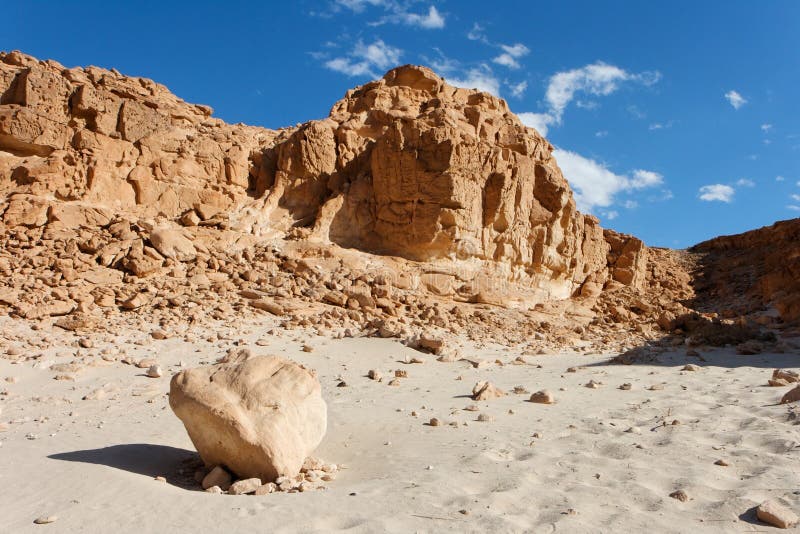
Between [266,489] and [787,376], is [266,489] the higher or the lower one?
the lower one

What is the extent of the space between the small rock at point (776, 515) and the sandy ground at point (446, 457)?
68mm

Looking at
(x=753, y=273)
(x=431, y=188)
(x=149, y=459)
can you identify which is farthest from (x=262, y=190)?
(x=753, y=273)

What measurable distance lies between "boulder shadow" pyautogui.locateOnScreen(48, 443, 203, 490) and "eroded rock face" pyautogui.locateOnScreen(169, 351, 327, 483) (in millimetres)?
317

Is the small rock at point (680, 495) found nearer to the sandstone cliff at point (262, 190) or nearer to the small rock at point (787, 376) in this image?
the small rock at point (787, 376)

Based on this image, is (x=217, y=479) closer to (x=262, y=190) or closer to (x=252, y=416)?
(x=252, y=416)

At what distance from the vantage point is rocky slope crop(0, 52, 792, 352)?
1272 cm

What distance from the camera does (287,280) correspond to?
552 inches

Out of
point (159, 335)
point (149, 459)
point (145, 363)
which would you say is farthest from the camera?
point (159, 335)

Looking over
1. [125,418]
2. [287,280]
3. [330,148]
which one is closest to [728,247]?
[330,148]

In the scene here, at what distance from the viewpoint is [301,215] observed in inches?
671

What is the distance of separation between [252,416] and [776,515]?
3639mm

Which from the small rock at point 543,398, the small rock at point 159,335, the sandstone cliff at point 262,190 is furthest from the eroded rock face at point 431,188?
the small rock at point 543,398

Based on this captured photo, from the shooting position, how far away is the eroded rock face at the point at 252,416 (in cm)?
447


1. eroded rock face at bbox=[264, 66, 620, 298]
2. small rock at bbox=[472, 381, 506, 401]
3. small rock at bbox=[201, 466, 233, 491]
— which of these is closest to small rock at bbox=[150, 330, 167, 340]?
small rock at bbox=[472, 381, 506, 401]
